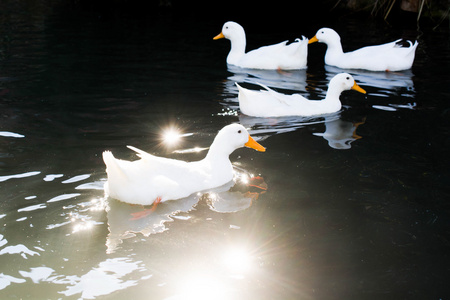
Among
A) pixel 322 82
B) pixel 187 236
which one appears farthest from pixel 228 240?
pixel 322 82

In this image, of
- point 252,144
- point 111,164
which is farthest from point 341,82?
point 111,164

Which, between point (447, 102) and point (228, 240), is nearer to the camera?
point (228, 240)

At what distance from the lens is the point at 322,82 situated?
9.47m

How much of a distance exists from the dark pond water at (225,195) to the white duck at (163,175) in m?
0.13

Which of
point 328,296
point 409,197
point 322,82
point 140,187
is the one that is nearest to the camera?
point 328,296

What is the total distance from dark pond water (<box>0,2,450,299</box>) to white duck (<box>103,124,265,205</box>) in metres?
0.13

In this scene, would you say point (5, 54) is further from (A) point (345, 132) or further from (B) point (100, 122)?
(A) point (345, 132)

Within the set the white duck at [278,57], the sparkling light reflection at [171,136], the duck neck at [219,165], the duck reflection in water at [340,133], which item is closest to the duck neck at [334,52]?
the white duck at [278,57]

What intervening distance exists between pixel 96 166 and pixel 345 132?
3125mm

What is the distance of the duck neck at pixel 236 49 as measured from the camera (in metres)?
10.7

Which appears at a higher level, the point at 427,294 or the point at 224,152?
the point at 224,152

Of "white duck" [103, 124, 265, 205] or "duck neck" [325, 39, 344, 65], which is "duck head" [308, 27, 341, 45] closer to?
"duck neck" [325, 39, 344, 65]

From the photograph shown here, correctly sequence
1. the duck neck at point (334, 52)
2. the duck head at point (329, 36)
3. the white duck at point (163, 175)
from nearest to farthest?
the white duck at point (163, 175) < the duck neck at point (334, 52) < the duck head at point (329, 36)

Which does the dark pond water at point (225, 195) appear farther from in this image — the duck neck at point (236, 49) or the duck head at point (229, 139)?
the duck neck at point (236, 49)
